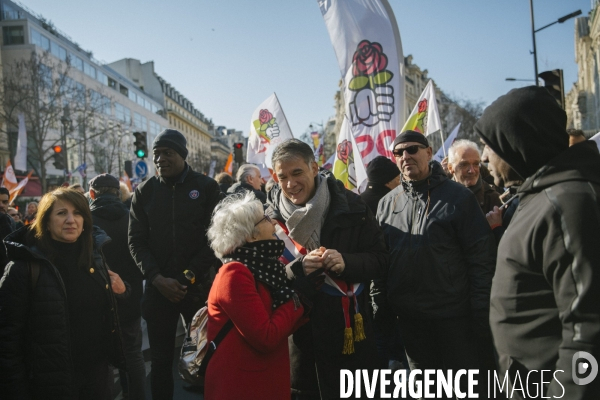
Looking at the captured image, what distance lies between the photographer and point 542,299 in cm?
172

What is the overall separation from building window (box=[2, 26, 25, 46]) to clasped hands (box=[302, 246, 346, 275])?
47.6 meters

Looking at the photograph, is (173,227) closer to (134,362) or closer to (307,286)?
(134,362)

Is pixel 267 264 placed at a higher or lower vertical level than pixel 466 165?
lower

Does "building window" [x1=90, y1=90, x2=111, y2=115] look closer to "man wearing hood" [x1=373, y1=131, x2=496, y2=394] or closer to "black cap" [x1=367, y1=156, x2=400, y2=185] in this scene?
"black cap" [x1=367, y1=156, x2=400, y2=185]

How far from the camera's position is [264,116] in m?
10.2

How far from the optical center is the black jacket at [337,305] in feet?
9.05

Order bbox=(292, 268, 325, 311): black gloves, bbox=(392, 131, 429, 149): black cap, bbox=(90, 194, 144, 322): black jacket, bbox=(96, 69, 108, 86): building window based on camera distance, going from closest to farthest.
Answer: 1. bbox=(292, 268, 325, 311): black gloves
2. bbox=(392, 131, 429, 149): black cap
3. bbox=(90, 194, 144, 322): black jacket
4. bbox=(96, 69, 108, 86): building window

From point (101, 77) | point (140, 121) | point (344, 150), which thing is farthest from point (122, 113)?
point (344, 150)

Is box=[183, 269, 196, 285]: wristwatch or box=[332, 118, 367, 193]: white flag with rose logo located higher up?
box=[332, 118, 367, 193]: white flag with rose logo

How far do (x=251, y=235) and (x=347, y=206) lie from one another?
709 millimetres

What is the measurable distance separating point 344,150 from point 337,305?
193 inches

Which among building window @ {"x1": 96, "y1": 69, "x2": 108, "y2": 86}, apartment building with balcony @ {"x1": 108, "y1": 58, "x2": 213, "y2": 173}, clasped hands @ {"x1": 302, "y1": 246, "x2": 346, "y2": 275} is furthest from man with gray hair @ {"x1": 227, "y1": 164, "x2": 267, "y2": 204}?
apartment building with balcony @ {"x1": 108, "y1": 58, "x2": 213, "y2": 173}

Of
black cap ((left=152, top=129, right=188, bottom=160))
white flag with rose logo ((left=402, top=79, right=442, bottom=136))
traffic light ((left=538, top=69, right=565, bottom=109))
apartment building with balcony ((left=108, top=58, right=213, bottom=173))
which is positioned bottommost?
black cap ((left=152, top=129, right=188, bottom=160))

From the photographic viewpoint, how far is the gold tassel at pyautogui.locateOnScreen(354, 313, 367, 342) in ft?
9.10
